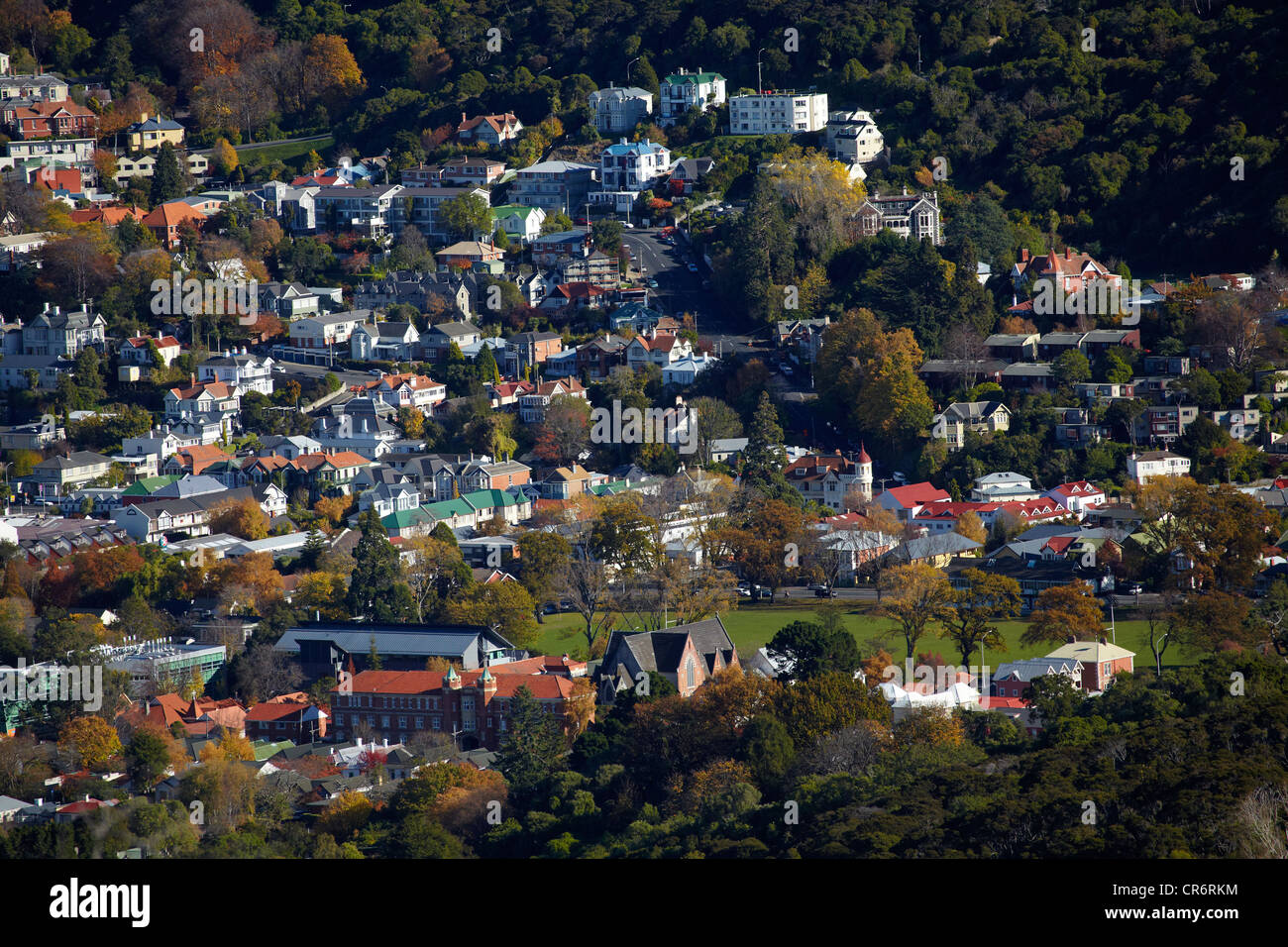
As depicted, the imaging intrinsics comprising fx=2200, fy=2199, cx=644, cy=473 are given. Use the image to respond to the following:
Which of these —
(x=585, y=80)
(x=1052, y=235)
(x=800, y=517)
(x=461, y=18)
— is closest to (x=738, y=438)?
(x=800, y=517)

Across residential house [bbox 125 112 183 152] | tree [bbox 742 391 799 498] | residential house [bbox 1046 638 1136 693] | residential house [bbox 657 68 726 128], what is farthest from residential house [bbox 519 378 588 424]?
residential house [bbox 125 112 183 152]

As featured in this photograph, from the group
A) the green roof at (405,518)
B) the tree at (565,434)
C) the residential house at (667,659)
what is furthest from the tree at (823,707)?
the tree at (565,434)

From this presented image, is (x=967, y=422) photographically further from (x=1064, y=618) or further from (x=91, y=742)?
(x=91, y=742)

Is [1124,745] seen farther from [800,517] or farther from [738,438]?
[738,438]

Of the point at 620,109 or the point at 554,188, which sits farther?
the point at 620,109

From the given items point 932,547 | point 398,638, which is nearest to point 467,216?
point 932,547

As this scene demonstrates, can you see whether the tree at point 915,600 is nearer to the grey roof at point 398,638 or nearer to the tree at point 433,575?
the grey roof at point 398,638

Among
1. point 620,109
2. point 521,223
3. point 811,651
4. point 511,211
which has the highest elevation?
point 620,109
